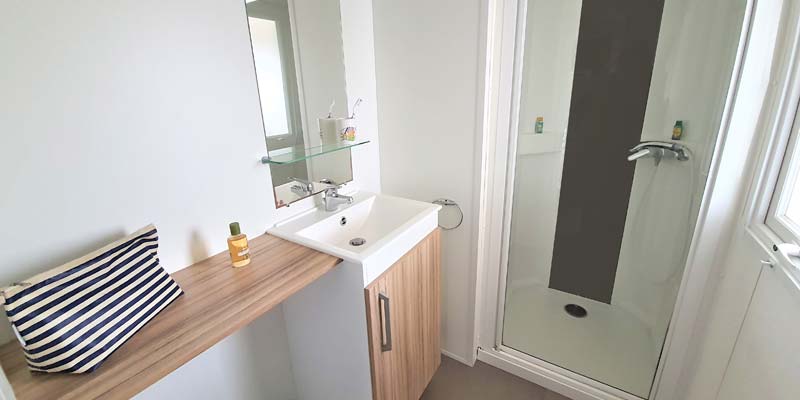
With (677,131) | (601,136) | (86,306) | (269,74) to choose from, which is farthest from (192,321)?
(677,131)

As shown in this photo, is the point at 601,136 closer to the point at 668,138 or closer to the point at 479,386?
the point at 668,138

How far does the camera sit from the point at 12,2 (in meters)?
0.72

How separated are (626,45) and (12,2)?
2219 mm

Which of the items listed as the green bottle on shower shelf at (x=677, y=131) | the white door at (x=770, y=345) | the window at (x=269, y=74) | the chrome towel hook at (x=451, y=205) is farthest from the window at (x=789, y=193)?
the window at (x=269, y=74)

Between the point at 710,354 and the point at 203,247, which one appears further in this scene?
the point at 710,354

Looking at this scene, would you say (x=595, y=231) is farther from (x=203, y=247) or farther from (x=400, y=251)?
(x=203, y=247)

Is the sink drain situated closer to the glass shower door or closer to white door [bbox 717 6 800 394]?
the glass shower door

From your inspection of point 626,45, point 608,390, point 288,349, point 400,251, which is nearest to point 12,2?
point 400,251

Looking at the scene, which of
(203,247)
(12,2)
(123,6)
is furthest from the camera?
(203,247)

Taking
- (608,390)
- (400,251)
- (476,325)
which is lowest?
(608,390)

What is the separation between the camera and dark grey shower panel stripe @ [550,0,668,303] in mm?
1675

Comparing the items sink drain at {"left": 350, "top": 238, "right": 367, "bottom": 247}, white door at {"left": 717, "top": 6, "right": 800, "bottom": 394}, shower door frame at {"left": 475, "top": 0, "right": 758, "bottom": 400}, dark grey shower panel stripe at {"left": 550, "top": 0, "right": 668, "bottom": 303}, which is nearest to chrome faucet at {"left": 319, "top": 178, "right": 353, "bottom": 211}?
sink drain at {"left": 350, "top": 238, "right": 367, "bottom": 247}

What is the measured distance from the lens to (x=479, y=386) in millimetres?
1780

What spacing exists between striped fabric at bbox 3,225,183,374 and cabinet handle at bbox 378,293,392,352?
630 mm
